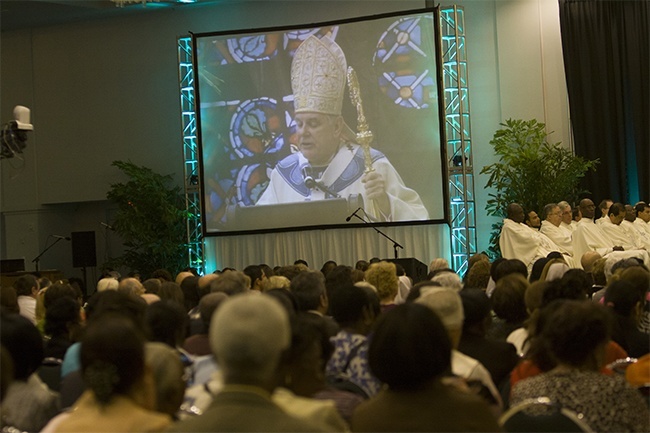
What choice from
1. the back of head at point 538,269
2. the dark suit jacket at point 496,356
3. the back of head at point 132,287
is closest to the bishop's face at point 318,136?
the back of head at point 538,269

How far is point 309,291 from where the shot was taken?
5.81 meters

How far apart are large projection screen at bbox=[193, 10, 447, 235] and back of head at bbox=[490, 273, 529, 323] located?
9555mm

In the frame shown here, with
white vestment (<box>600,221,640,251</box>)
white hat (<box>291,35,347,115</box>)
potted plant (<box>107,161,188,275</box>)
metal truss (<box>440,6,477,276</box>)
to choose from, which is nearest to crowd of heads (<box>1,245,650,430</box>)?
white vestment (<box>600,221,640,251</box>)

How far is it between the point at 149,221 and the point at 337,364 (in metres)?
12.9

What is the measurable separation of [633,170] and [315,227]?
5.04m

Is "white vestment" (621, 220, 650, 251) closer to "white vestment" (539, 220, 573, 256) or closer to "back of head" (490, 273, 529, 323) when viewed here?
"white vestment" (539, 220, 573, 256)

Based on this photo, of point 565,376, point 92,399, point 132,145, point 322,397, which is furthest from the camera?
point 132,145

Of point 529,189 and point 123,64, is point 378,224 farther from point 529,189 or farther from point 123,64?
point 123,64

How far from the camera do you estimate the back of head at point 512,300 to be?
5.21 meters

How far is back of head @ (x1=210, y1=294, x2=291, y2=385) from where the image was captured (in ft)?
7.46

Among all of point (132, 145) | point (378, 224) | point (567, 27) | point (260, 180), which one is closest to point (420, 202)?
point (378, 224)

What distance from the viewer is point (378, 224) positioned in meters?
15.5

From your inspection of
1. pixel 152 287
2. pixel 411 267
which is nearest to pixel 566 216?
pixel 411 267

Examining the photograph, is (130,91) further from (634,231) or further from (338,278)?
(338,278)
